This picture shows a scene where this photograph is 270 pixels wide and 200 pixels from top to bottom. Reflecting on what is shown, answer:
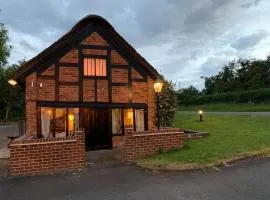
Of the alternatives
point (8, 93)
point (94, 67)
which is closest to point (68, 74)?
point (94, 67)

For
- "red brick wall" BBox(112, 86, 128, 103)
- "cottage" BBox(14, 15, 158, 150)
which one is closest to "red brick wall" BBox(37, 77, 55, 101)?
"cottage" BBox(14, 15, 158, 150)

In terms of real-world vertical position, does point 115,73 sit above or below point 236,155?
above

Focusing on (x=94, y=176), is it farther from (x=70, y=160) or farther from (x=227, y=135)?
(x=227, y=135)

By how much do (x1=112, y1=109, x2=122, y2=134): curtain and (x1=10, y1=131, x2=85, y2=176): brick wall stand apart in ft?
15.2

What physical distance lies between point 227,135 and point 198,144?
226 centimetres

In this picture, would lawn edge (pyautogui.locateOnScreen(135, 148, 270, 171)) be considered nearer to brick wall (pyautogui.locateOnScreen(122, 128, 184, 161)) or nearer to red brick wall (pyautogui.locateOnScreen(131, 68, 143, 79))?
brick wall (pyautogui.locateOnScreen(122, 128, 184, 161))

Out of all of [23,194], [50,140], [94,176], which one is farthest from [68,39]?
[23,194]

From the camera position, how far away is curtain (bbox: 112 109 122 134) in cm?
1506

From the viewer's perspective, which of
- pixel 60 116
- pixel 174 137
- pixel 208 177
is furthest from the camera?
pixel 60 116

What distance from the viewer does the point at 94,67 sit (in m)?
14.5

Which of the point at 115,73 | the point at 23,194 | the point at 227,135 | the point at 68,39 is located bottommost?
the point at 23,194

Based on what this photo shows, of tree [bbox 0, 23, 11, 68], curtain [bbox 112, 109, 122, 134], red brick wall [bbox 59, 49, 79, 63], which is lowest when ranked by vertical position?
curtain [bbox 112, 109, 122, 134]

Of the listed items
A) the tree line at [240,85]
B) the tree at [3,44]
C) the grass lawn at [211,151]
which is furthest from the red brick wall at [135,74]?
the tree line at [240,85]

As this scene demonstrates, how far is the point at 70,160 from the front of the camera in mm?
10258
